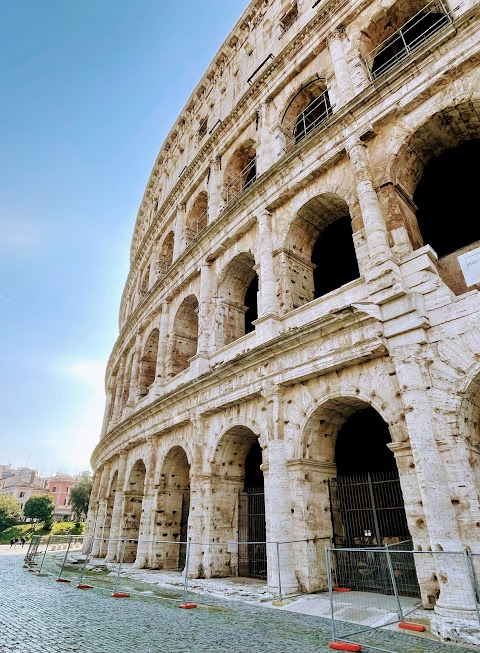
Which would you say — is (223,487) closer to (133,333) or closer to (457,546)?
(457,546)

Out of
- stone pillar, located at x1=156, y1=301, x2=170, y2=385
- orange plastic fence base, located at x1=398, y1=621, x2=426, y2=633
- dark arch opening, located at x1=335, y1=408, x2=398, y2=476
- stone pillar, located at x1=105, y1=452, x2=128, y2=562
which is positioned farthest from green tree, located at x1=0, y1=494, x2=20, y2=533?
orange plastic fence base, located at x1=398, y1=621, x2=426, y2=633

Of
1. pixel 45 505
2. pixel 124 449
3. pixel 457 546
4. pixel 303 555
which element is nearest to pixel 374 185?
pixel 457 546

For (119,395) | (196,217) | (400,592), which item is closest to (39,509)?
(119,395)

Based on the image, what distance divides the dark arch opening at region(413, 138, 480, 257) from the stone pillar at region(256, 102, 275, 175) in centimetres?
402

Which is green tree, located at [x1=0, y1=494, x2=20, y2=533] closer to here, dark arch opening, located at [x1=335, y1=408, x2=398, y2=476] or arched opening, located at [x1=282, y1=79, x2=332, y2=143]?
dark arch opening, located at [x1=335, y1=408, x2=398, y2=476]

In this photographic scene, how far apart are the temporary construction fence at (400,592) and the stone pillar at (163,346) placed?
7.75 metres

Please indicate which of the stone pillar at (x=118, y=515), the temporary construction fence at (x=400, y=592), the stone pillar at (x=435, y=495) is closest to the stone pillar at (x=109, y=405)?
the stone pillar at (x=118, y=515)

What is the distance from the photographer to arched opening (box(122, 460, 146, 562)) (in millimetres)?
12773

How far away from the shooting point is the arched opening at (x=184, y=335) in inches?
504

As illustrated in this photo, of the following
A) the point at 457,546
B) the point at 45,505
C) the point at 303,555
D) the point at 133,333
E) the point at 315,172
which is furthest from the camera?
the point at 45,505

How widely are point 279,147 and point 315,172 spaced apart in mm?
2653

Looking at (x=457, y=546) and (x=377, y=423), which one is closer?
(x=457, y=546)

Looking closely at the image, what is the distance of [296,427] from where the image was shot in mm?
7359

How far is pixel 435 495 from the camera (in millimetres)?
5000
